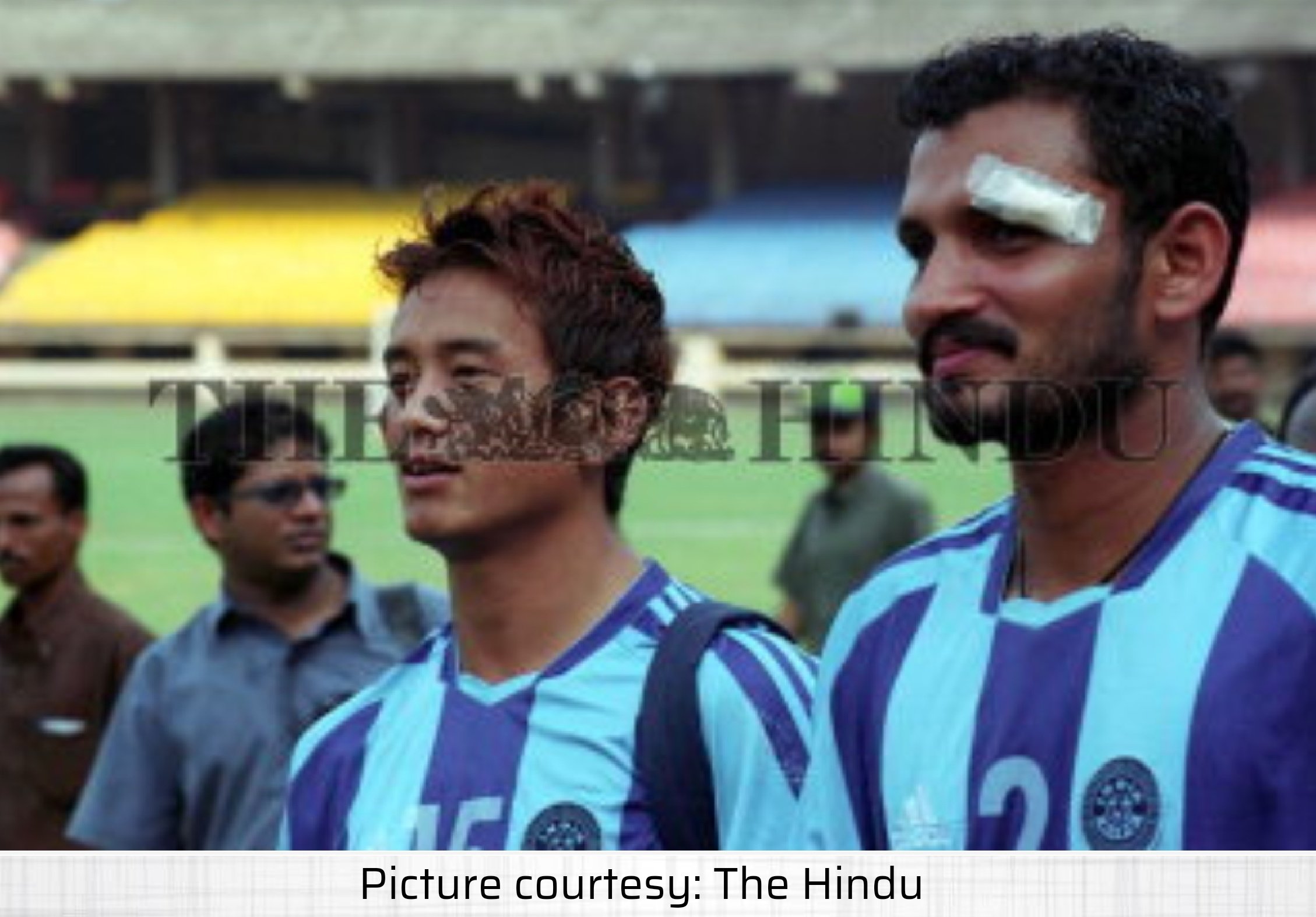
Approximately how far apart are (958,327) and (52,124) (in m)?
33.4

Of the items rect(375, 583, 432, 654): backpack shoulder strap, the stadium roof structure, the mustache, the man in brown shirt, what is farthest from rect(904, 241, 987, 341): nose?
the stadium roof structure

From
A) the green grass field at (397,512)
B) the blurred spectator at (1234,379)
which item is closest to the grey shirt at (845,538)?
the blurred spectator at (1234,379)

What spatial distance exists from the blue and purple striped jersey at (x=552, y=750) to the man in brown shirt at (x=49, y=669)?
2246mm

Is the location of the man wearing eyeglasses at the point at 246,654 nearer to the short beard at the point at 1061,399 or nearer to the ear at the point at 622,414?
the ear at the point at 622,414

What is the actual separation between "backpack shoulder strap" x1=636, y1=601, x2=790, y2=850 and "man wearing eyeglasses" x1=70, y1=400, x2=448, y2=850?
5.15ft

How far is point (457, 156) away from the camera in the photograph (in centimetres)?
3406

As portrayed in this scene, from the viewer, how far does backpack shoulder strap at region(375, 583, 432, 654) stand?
4578mm

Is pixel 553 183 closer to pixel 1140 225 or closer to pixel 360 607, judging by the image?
pixel 1140 225

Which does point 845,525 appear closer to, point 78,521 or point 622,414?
point 78,521

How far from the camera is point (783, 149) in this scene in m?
33.5

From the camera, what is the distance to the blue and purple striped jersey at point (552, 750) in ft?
8.23

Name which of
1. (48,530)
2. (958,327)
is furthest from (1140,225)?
(48,530)

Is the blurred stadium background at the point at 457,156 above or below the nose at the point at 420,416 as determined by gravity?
above

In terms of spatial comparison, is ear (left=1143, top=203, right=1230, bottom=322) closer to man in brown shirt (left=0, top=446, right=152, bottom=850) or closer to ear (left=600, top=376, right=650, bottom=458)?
Result: ear (left=600, top=376, right=650, bottom=458)
